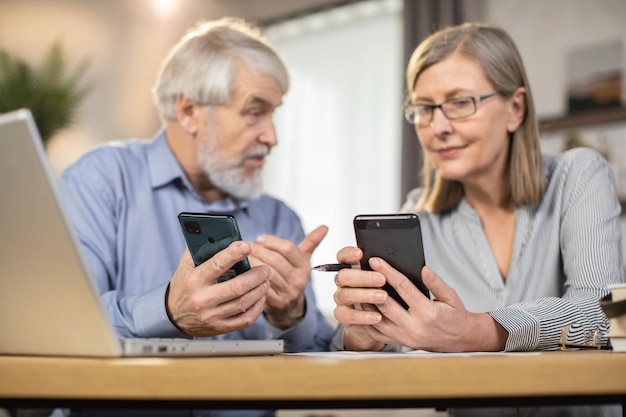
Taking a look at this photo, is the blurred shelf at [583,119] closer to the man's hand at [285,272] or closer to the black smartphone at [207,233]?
the man's hand at [285,272]

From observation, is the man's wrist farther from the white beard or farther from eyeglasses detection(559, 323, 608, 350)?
eyeglasses detection(559, 323, 608, 350)

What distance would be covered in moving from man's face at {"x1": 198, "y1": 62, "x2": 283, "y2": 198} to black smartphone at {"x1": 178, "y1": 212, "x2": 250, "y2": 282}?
0.87m

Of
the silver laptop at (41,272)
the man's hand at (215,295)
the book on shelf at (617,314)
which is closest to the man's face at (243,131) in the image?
the man's hand at (215,295)

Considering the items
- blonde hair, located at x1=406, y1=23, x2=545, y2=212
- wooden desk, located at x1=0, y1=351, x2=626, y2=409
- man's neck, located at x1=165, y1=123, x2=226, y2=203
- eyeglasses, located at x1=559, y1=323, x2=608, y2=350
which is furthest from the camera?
man's neck, located at x1=165, y1=123, x2=226, y2=203

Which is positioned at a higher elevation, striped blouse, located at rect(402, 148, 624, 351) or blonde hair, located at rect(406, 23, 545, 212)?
blonde hair, located at rect(406, 23, 545, 212)

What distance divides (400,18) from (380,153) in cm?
86

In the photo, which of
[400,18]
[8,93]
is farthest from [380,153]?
[8,93]

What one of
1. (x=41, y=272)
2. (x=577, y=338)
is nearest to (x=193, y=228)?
(x=41, y=272)

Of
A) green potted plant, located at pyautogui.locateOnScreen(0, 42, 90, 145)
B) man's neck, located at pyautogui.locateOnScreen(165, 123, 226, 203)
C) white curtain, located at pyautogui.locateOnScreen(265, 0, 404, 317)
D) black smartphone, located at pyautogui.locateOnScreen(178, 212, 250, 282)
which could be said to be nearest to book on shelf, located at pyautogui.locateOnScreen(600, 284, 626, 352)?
black smartphone, located at pyautogui.locateOnScreen(178, 212, 250, 282)

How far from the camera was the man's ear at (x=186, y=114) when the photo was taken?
202 cm

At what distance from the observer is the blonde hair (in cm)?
169

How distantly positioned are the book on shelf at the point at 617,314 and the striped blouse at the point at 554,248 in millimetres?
287

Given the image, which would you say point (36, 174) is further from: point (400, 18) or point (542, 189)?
point (400, 18)

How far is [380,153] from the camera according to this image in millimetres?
4305
